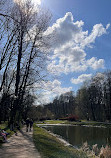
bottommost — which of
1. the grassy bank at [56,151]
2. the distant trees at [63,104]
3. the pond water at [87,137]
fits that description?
the pond water at [87,137]

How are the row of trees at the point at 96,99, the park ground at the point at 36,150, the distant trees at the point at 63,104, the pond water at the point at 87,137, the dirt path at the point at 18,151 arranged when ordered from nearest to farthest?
the dirt path at the point at 18,151, the park ground at the point at 36,150, the pond water at the point at 87,137, the row of trees at the point at 96,99, the distant trees at the point at 63,104

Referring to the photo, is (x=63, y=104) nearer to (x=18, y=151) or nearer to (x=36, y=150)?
(x=36, y=150)

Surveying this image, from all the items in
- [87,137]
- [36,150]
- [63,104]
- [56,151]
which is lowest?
[87,137]

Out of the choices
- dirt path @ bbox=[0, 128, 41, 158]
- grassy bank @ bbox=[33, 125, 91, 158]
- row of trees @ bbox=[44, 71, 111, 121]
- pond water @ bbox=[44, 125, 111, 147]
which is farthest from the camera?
row of trees @ bbox=[44, 71, 111, 121]

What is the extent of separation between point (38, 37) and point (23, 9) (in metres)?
3.07

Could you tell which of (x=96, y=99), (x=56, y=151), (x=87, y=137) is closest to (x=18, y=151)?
(x=56, y=151)

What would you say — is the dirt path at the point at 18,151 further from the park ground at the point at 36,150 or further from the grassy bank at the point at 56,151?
the grassy bank at the point at 56,151

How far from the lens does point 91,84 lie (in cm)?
5241

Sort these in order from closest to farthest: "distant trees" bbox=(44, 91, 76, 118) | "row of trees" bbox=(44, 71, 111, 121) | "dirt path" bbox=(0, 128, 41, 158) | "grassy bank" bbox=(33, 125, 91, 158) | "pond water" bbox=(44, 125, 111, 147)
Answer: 1. "dirt path" bbox=(0, 128, 41, 158)
2. "grassy bank" bbox=(33, 125, 91, 158)
3. "pond water" bbox=(44, 125, 111, 147)
4. "row of trees" bbox=(44, 71, 111, 121)
5. "distant trees" bbox=(44, 91, 76, 118)

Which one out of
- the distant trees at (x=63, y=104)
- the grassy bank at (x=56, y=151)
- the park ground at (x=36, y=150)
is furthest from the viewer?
the distant trees at (x=63, y=104)

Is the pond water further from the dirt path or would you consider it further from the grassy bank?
the dirt path

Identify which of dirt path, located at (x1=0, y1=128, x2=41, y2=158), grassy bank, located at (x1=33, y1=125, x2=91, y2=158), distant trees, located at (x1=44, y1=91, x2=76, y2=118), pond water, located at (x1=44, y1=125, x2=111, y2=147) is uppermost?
distant trees, located at (x1=44, y1=91, x2=76, y2=118)

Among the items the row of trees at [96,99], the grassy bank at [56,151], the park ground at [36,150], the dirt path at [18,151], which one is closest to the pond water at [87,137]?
the grassy bank at [56,151]

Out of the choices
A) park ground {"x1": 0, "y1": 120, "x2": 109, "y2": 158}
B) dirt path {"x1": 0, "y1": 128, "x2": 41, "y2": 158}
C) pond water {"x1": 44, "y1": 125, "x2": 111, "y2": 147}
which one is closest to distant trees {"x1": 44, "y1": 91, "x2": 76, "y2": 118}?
pond water {"x1": 44, "y1": 125, "x2": 111, "y2": 147}
